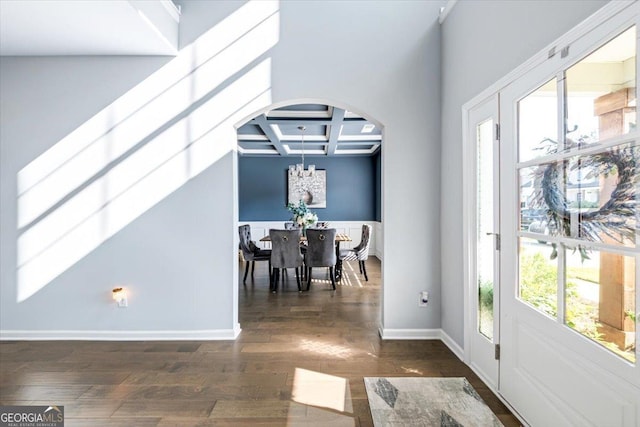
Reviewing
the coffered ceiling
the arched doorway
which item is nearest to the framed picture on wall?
the arched doorway

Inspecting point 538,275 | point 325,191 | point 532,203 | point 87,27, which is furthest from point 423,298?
point 325,191

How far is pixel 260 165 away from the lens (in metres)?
8.60

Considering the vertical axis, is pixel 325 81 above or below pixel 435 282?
above

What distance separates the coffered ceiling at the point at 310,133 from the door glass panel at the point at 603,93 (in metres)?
2.83

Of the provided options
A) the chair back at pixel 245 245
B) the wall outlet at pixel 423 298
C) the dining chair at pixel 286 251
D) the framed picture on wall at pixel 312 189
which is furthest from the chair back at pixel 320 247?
the framed picture on wall at pixel 312 189

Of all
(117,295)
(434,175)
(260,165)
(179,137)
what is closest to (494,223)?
(434,175)

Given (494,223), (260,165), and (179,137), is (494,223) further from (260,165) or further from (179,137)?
(260,165)

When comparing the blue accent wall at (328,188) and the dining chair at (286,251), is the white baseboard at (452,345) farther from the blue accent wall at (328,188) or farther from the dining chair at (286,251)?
the blue accent wall at (328,188)

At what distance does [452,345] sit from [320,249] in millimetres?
2545

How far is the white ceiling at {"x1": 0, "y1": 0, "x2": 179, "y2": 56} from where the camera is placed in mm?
2408

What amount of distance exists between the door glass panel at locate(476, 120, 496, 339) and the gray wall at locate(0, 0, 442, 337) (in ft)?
2.16

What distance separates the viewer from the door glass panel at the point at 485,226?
2.42 meters

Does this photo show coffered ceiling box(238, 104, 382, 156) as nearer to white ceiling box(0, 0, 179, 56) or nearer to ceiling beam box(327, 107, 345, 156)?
ceiling beam box(327, 107, 345, 156)

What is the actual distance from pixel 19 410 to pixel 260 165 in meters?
7.00
